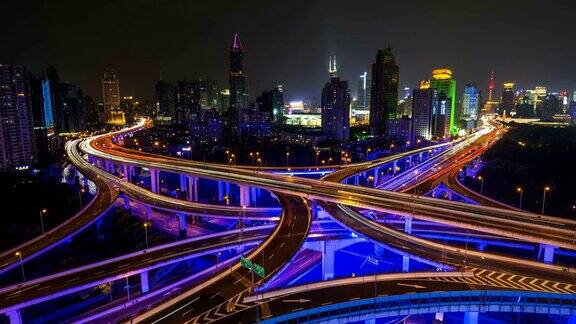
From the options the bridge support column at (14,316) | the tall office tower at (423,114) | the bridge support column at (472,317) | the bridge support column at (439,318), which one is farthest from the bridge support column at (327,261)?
the tall office tower at (423,114)

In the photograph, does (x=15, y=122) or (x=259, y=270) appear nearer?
(x=259, y=270)

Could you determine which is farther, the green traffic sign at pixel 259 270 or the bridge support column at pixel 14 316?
the bridge support column at pixel 14 316

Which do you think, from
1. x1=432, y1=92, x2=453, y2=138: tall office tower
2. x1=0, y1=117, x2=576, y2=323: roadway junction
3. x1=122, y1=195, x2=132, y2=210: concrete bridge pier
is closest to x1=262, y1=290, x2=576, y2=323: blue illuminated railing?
x1=0, y1=117, x2=576, y2=323: roadway junction

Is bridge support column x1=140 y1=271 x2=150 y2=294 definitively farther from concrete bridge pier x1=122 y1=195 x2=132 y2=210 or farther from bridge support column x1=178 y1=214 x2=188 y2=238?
concrete bridge pier x1=122 y1=195 x2=132 y2=210

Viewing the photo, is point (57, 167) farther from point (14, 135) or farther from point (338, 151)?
point (338, 151)

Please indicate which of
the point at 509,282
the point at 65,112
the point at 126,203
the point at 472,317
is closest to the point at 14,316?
the point at 472,317

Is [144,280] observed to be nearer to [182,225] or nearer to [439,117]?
[182,225]

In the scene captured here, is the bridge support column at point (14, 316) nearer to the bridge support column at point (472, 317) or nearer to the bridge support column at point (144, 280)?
the bridge support column at point (144, 280)
